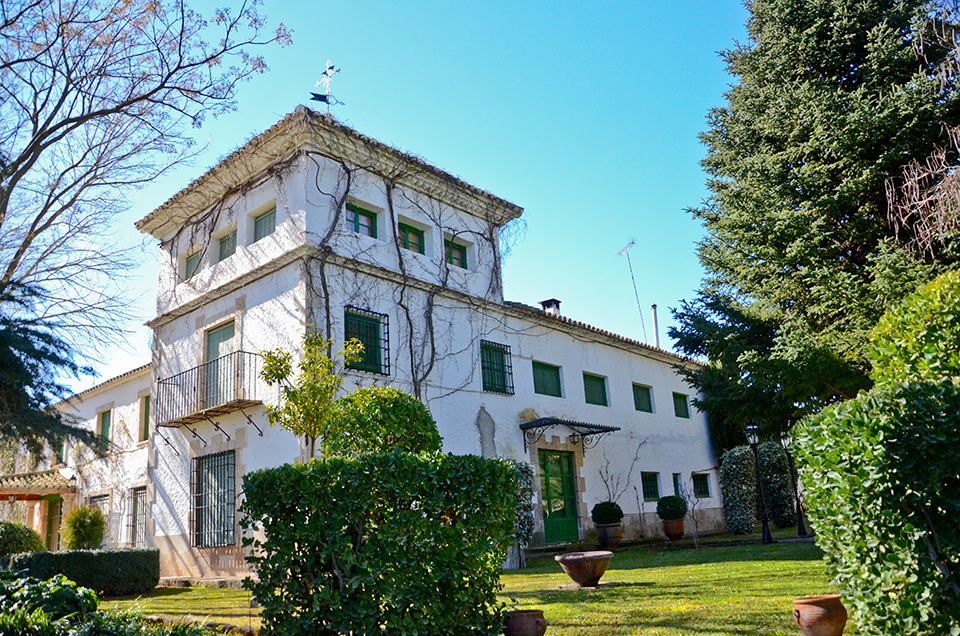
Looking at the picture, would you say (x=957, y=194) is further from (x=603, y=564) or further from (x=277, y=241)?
(x=277, y=241)

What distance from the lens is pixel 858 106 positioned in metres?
10.6

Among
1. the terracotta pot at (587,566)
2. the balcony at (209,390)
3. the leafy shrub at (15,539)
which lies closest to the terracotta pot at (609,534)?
the terracotta pot at (587,566)

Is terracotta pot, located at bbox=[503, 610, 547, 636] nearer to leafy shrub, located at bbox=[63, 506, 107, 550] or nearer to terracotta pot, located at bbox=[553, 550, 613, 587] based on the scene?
terracotta pot, located at bbox=[553, 550, 613, 587]

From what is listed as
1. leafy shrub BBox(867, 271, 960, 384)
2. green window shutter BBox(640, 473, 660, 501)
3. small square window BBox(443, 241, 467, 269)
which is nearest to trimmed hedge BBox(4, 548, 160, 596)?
small square window BBox(443, 241, 467, 269)

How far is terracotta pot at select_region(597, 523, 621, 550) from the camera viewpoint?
1555 cm

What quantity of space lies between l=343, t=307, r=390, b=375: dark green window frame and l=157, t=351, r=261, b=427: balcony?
1.88 meters

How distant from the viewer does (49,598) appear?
16.8 ft

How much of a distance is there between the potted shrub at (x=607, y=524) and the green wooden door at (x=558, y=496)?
2.09 ft

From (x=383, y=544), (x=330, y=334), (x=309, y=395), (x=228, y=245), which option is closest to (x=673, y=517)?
(x=330, y=334)

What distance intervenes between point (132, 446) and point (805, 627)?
1691 centimetres

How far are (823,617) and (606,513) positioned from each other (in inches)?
456

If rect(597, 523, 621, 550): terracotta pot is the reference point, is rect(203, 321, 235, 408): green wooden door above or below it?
above

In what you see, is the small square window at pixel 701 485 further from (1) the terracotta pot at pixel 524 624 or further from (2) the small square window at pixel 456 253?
(1) the terracotta pot at pixel 524 624

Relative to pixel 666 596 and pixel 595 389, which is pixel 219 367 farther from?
pixel 666 596
